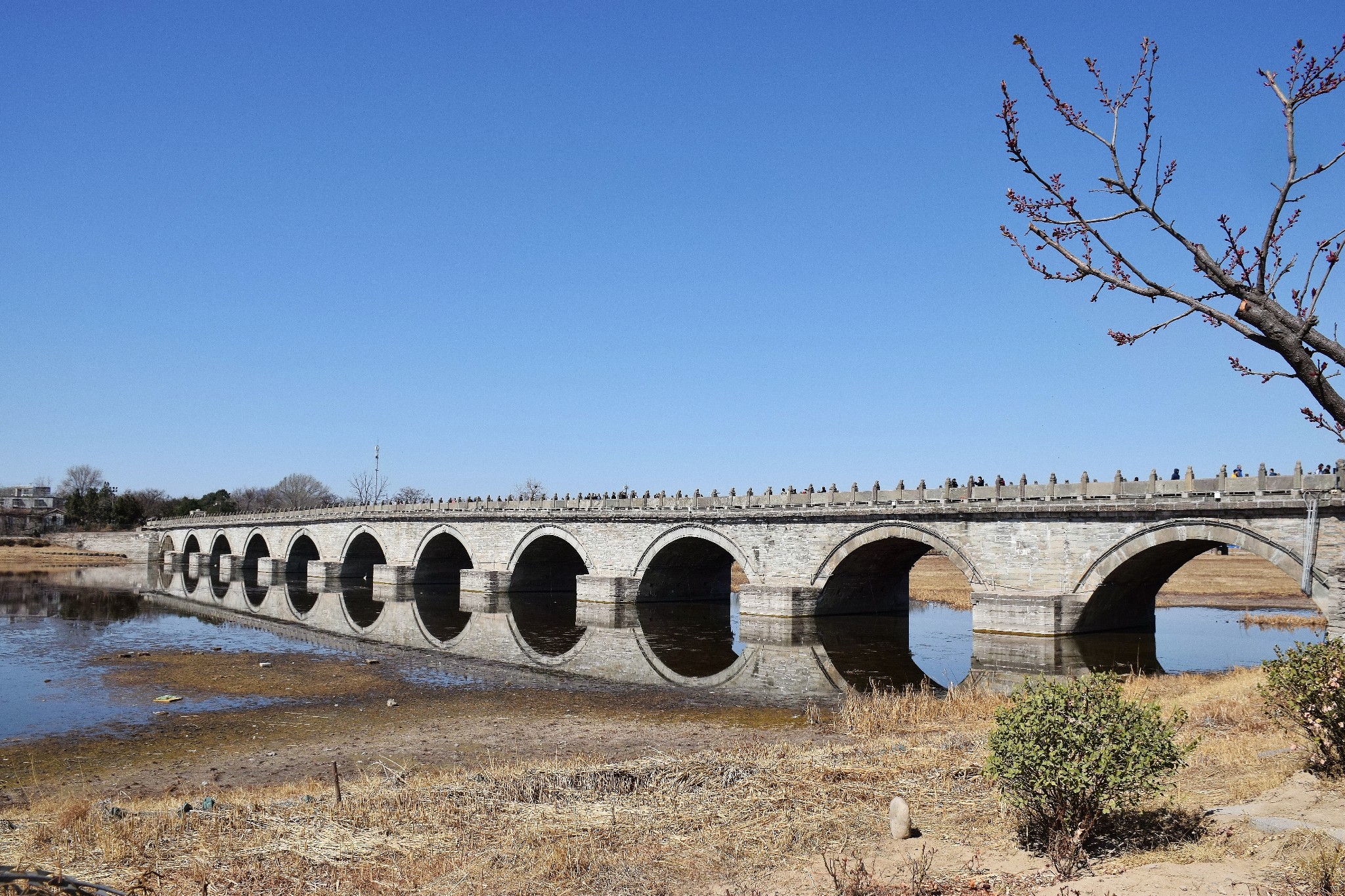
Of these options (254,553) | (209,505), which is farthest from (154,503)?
(254,553)

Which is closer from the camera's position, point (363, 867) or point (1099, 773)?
point (1099, 773)

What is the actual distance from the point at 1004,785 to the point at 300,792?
A: 30.6 feet

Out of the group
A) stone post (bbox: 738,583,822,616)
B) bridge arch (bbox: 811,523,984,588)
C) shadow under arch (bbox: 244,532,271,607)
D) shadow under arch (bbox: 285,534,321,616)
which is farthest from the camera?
shadow under arch (bbox: 244,532,271,607)

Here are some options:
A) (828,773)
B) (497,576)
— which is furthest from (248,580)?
(828,773)

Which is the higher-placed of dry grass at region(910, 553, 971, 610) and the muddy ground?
the muddy ground

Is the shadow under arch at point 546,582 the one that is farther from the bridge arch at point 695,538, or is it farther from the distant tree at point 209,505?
the distant tree at point 209,505

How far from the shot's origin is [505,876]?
26.6ft

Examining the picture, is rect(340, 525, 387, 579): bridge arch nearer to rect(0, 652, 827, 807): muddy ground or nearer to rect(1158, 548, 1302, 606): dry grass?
rect(0, 652, 827, 807): muddy ground

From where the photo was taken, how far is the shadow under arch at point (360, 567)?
5406cm

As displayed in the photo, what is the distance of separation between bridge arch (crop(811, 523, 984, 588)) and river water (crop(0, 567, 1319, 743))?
2041mm

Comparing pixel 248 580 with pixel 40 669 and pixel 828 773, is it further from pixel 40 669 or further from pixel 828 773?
pixel 828 773

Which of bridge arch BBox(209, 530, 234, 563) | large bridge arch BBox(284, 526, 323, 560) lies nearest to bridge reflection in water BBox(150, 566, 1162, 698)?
large bridge arch BBox(284, 526, 323, 560)

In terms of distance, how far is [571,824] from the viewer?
9617mm

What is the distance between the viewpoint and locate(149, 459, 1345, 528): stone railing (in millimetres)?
24297
